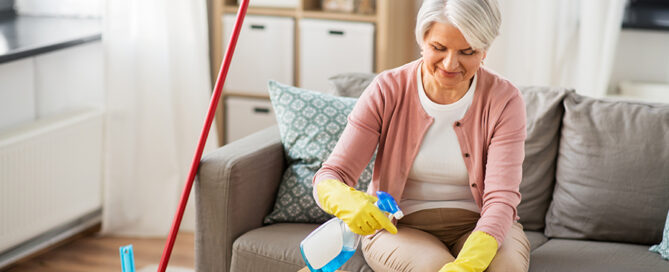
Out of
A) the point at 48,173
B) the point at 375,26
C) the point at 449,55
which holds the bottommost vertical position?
the point at 48,173

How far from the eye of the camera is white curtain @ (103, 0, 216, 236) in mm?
3154

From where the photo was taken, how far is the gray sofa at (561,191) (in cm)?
223

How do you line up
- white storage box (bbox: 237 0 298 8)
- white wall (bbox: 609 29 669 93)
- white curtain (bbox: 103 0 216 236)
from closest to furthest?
white curtain (bbox: 103 0 216 236) → white wall (bbox: 609 29 669 93) → white storage box (bbox: 237 0 298 8)

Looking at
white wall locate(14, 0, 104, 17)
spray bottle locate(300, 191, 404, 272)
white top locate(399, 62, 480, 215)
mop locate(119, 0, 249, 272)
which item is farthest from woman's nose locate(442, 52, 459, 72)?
white wall locate(14, 0, 104, 17)

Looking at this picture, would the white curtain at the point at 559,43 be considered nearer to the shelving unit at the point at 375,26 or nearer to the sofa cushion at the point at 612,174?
the shelving unit at the point at 375,26

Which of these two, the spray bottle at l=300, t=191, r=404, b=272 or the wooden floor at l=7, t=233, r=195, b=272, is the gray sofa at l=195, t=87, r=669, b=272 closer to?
the spray bottle at l=300, t=191, r=404, b=272

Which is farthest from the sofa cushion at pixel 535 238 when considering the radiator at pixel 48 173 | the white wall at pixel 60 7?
the white wall at pixel 60 7

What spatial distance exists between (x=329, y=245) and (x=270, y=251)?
511 millimetres

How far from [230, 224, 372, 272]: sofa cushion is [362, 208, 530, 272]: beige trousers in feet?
0.50

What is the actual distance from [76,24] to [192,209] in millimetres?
891

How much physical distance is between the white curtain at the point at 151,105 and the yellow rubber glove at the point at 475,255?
177 cm

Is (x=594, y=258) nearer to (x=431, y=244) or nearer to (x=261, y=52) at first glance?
(x=431, y=244)

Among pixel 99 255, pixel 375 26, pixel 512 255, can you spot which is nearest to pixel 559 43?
pixel 375 26

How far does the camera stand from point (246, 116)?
11.7 ft
